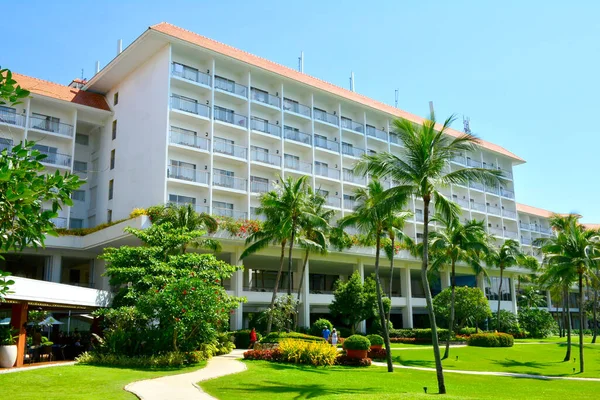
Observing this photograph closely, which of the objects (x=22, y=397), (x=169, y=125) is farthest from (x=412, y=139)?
(x=169, y=125)

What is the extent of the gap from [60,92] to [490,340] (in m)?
39.4

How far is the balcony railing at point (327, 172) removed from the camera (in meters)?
48.7

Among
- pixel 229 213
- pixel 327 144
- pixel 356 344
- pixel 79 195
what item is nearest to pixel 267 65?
pixel 327 144

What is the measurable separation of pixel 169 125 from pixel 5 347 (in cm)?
2223

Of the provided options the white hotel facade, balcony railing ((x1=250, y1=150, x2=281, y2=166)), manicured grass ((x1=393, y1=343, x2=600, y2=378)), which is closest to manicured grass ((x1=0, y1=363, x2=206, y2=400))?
the white hotel facade

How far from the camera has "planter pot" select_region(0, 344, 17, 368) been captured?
20594 millimetres

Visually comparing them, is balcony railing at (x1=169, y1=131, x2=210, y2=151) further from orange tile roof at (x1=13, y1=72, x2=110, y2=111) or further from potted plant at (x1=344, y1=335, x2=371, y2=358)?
potted plant at (x1=344, y1=335, x2=371, y2=358)

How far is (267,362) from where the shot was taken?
26.0 metres

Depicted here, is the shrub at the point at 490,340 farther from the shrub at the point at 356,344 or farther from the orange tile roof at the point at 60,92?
the orange tile roof at the point at 60,92

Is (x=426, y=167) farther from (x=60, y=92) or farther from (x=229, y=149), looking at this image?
(x=60, y=92)

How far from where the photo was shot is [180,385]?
17.7 m

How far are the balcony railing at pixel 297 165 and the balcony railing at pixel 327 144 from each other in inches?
92.5

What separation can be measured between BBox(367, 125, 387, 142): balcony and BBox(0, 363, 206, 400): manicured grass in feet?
123

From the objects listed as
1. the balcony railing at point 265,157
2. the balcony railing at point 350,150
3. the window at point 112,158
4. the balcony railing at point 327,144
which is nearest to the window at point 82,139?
the window at point 112,158
